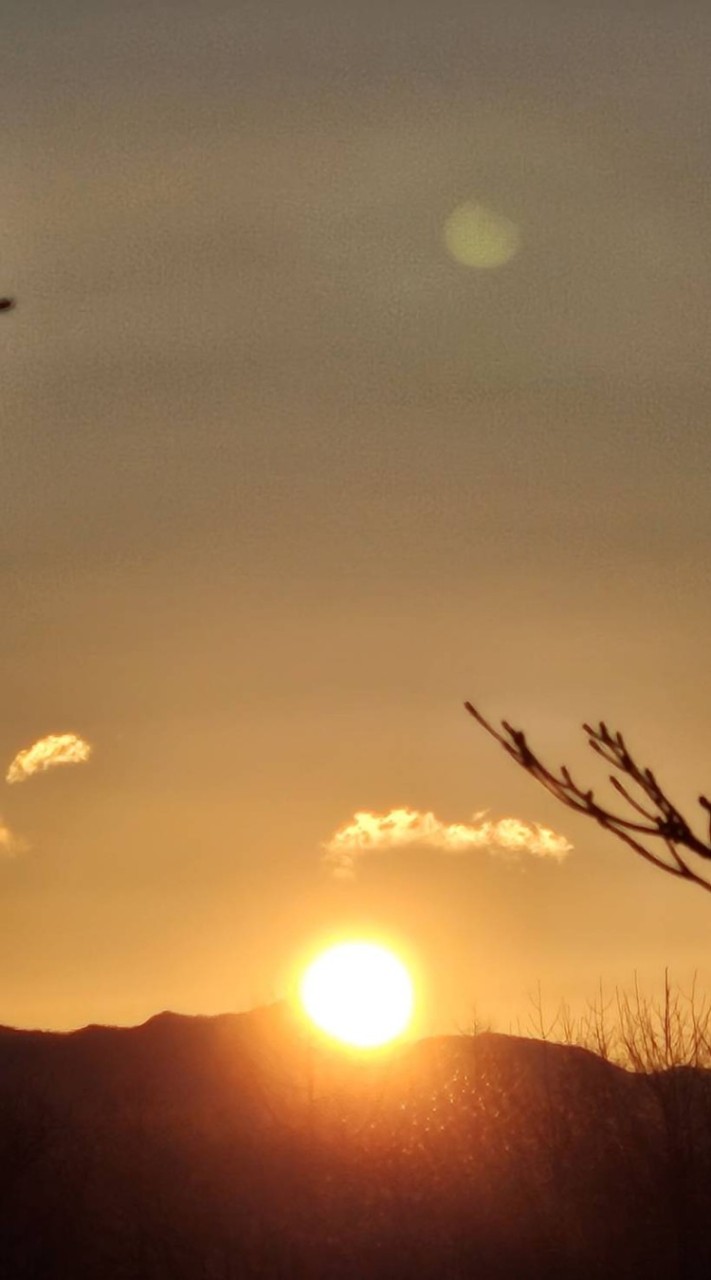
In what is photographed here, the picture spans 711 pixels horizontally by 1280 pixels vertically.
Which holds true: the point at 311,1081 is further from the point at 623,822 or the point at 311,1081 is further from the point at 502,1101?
the point at 623,822

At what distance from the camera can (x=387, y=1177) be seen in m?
64.0

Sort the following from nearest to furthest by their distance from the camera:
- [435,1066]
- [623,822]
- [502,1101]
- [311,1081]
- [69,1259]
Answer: [623,822] < [69,1259] < [502,1101] < [311,1081] < [435,1066]

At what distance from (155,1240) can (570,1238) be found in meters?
13.6

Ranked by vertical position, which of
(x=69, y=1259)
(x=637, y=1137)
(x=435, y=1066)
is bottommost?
(x=69, y=1259)

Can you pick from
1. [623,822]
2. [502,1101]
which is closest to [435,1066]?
[502,1101]

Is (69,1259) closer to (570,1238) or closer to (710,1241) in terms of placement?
(570,1238)

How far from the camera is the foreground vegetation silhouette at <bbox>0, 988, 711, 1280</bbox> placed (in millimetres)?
50375

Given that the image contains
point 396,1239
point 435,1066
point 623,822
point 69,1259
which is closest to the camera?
point 623,822

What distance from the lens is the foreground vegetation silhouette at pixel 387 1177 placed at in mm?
50375

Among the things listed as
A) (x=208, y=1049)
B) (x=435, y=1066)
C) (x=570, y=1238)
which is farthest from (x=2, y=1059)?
(x=570, y=1238)

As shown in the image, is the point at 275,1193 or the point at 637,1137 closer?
the point at 637,1137

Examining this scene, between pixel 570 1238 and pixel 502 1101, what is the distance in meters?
10.5

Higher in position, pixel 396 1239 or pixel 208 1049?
pixel 208 1049

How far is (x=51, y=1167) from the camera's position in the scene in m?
58.2
